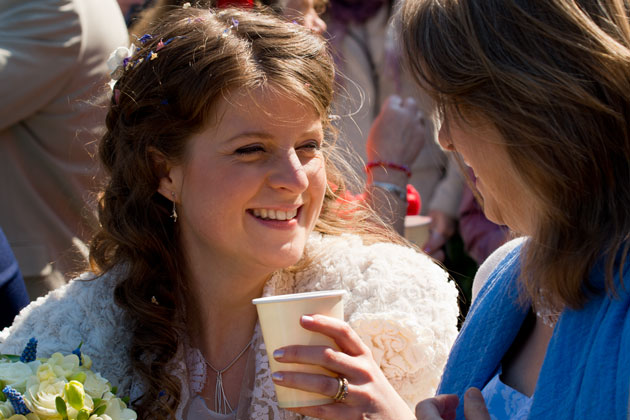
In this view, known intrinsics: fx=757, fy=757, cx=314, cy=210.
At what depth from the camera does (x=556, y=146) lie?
1257 mm

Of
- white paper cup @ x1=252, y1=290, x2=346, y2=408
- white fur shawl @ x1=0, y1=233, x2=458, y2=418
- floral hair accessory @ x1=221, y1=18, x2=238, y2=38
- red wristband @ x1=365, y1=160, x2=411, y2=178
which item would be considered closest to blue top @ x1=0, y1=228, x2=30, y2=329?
white fur shawl @ x1=0, y1=233, x2=458, y2=418

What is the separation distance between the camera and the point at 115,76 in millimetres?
2332

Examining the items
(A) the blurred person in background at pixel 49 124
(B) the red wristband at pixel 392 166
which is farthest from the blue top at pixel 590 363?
(A) the blurred person in background at pixel 49 124

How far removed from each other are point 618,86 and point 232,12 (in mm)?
→ 1331

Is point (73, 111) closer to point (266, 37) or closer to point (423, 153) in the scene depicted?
point (266, 37)

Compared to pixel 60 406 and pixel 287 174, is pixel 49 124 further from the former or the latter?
pixel 60 406

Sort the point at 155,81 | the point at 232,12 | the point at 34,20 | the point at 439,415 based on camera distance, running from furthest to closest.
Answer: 1. the point at 34,20
2. the point at 232,12
3. the point at 155,81
4. the point at 439,415

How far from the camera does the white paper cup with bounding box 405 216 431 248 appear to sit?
10.7 ft

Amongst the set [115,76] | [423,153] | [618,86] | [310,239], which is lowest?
[423,153]

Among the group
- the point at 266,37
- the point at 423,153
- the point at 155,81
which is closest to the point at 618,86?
the point at 266,37

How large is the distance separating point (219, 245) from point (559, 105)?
110 cm

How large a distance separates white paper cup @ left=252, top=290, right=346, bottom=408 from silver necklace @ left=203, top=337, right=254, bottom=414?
0.60m

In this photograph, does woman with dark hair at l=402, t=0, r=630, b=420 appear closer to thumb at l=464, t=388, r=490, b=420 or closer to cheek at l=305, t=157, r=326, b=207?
thumb at l=464, t=388, r=490, b=420

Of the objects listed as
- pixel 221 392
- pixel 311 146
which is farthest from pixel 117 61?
pixel 221 392
